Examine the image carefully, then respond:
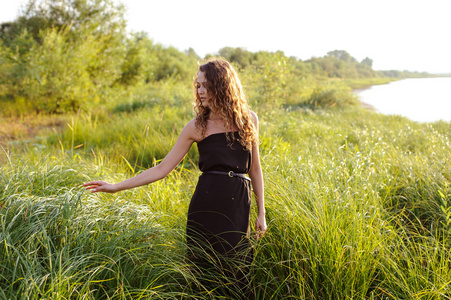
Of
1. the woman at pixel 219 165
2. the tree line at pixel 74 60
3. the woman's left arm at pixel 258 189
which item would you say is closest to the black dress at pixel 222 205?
the woman at pixel 219 165

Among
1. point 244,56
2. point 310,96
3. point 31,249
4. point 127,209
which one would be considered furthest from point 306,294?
point 244,56

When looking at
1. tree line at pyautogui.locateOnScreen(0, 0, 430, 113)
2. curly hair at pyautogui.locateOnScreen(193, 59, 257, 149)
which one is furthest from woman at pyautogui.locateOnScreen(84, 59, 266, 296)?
tree line at pyautogui.locateOnScreen(0, 0, 430, 113)

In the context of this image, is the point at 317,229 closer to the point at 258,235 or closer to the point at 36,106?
the point at 258,235

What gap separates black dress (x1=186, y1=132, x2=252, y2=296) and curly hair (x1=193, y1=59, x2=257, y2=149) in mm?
72

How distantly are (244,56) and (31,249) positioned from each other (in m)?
35.6

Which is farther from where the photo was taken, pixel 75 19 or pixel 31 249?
pixel 75 19

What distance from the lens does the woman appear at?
102 inches

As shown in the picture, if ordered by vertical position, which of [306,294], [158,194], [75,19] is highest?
[75,19]

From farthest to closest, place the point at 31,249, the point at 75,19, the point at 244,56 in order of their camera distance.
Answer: the point at 244,56
the point at 75,19
the point at 31,249

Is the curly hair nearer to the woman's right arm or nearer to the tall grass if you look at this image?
the woman's right arm

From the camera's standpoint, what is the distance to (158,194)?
13.5ft

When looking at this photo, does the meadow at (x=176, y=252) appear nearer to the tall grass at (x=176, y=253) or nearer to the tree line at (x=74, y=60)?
the tall grass at (x=176, y=253)

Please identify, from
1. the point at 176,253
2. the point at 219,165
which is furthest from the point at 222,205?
the point at 176,253

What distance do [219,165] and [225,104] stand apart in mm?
428
